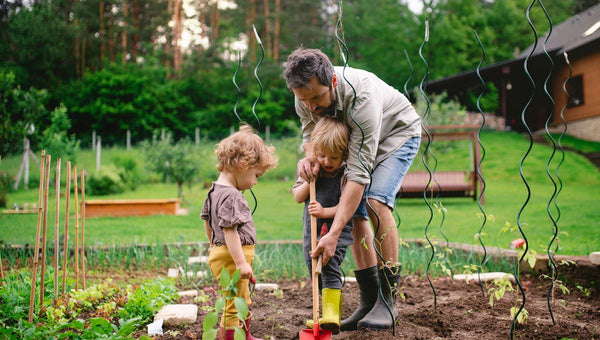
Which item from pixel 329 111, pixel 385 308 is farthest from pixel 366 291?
pixel 329 111

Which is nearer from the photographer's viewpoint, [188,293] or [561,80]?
[188,293]

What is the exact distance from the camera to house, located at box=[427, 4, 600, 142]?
16.1 m

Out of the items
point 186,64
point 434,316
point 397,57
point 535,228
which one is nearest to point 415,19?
point 397,57

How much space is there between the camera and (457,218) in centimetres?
656

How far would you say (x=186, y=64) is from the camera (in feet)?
75.4

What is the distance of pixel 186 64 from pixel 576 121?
17791 mm

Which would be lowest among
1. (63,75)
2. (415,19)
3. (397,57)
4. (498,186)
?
(498,186)

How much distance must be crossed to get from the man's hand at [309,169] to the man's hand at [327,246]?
31cm

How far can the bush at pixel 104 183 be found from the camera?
10789 millimetres

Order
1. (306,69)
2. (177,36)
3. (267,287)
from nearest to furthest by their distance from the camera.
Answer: (306,69) < (267,287) < (177,36)

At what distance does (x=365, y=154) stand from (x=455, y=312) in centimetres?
109

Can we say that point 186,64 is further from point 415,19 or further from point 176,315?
point 176,315

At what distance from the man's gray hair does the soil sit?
3.96 feet

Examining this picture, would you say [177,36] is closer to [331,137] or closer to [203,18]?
A: [203,18]
